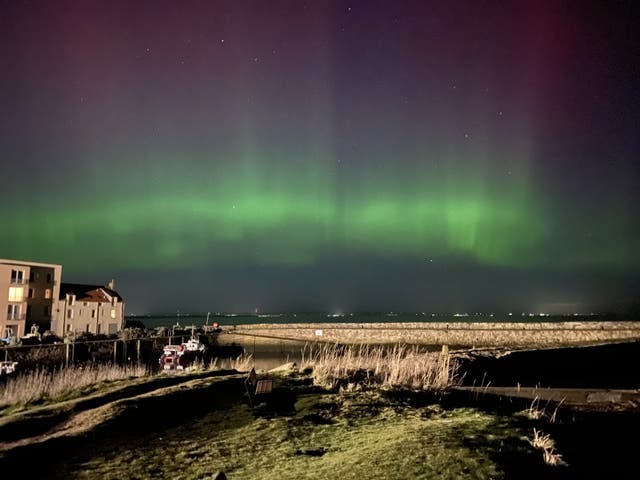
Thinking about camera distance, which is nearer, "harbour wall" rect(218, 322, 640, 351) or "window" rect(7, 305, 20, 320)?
"window" rect(7, 305, 20, 320)

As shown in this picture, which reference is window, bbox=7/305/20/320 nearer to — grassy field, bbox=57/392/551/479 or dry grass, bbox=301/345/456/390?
dry grass, bbox=301/345/456/390

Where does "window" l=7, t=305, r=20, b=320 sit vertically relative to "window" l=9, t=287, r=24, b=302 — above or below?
below

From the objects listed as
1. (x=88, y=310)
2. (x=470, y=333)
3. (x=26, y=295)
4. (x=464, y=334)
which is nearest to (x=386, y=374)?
(x=464, y=334)

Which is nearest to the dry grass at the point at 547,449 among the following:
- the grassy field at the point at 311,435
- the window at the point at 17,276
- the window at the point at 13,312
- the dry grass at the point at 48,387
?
the grassy field at the point at 311,435

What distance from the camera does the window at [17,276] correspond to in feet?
193

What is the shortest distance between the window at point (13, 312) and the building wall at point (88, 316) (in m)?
5.75

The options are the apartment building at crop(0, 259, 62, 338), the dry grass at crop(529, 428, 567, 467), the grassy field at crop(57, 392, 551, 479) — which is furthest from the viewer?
the apartment building at crop(0, 259, 62, 338)

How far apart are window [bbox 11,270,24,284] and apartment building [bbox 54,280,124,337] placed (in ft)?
20.6

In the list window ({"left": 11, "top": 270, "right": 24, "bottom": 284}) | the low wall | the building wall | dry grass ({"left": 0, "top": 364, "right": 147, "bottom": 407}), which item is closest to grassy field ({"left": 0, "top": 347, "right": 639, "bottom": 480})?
dry grass ({"left": 0, "top": 364, "right": 147, "bottom": 407})

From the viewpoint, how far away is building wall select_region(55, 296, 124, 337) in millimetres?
65188

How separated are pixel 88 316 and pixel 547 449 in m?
70.5

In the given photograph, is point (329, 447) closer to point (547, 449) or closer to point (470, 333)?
point (547, 449)

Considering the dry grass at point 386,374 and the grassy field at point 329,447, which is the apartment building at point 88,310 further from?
the grassy field at point 329,447

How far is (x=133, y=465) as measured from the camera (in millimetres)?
7285
